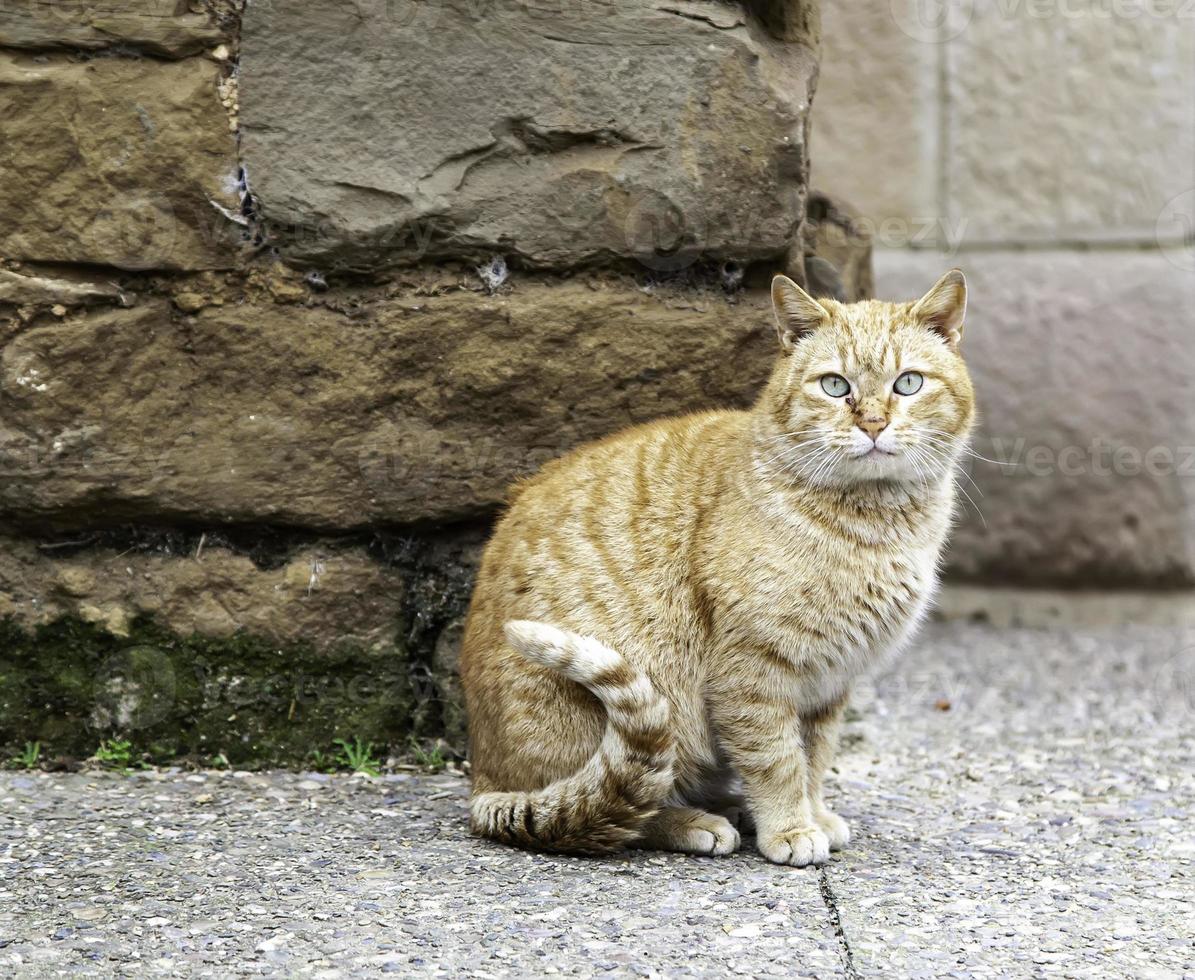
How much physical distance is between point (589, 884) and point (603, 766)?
0.27m

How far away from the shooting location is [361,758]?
4.08 meters

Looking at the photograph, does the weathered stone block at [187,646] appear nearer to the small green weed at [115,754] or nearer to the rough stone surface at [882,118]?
the small green weed at [115,754]

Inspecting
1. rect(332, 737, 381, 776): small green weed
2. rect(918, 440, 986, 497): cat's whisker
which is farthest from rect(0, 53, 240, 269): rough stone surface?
rect(918, 440, 986, 497): cat's whisker

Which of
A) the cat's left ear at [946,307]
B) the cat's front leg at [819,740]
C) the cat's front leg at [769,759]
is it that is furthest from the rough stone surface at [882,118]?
the cat's front leg at [769,759]

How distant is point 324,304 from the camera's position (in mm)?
3928

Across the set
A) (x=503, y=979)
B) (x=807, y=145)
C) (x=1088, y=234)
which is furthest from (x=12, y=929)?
(x=1088, y=234)

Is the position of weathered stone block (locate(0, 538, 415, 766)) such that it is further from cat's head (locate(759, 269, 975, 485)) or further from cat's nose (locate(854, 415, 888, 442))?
cat's nose (locate(854, 415, 888, 442))

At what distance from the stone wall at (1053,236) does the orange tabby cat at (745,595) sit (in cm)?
273

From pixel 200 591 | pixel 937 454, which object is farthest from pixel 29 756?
pixel 937 454

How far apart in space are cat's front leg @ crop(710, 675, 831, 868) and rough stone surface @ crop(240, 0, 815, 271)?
4.36 ft

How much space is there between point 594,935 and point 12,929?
121 cm

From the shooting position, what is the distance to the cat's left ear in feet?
11.5

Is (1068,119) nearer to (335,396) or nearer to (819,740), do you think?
(819,740)

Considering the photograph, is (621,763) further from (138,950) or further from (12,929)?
(12,929)
